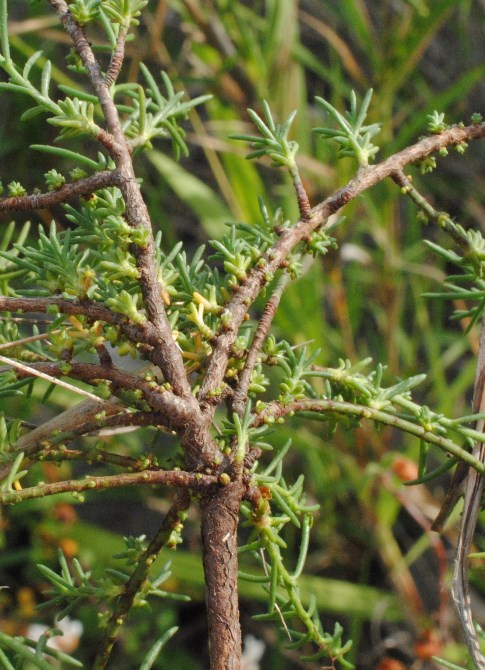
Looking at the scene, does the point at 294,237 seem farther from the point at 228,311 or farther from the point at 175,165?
the point at 175,165

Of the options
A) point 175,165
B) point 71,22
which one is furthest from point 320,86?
point 71,22

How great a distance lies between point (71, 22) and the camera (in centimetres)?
48

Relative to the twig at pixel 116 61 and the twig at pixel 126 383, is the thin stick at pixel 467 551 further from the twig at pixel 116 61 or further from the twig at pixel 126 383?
the twig at pixel 116 61

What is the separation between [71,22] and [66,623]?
4.58 ft

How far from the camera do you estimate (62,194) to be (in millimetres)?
455

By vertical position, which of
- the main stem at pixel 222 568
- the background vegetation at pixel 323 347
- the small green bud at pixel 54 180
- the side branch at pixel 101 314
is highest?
the small green bud at pixel 54 180

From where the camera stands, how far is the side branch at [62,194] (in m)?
0.45

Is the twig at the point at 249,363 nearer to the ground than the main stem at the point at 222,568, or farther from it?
farther from it

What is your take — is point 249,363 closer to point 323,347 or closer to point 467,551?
point 467,551

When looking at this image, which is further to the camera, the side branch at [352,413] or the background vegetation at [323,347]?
the background vegetation at [323,347]

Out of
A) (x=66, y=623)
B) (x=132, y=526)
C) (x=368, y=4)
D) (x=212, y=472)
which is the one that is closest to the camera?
(x=212, y=472)

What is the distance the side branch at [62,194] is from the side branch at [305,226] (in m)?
0.10

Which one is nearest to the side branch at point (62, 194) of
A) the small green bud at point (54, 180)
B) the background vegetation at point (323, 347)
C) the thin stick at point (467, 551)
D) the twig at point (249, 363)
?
the small green bud at point (54, 180)

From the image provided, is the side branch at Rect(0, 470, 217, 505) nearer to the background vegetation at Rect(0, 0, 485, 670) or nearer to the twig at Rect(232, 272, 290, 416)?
the twig at Rect(232, 272, 290, 416)
